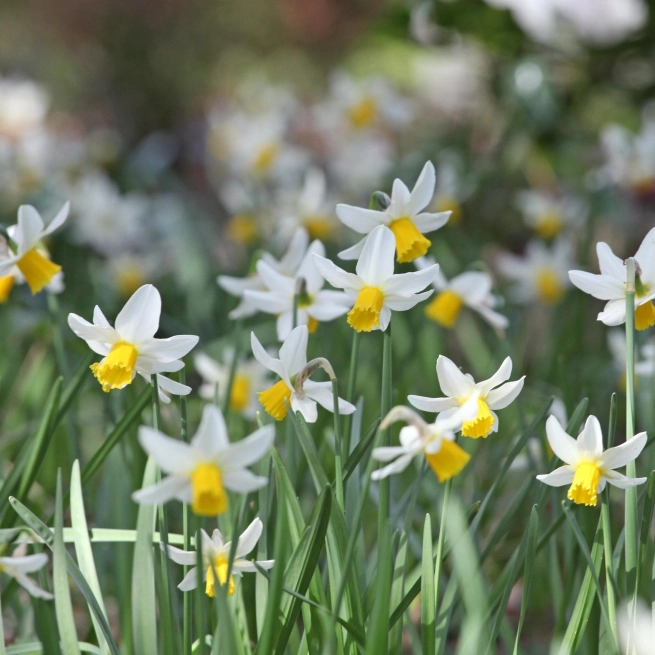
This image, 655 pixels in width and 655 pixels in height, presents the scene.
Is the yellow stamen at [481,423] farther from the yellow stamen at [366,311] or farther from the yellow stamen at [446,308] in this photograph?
the yellow stamen at [446,308]

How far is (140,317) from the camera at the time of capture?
92 cm

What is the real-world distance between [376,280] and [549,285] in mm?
1438

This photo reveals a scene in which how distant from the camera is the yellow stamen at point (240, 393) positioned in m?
1.81

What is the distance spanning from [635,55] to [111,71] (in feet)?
18.7

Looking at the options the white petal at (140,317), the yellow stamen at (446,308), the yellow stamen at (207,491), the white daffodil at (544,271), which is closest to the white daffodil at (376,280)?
the white petal at (140,317)

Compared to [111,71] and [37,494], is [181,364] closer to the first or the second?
[37,494]

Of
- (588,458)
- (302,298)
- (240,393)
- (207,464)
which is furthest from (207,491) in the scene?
(240,393)

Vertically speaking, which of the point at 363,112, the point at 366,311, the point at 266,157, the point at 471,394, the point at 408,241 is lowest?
the point at 471,394

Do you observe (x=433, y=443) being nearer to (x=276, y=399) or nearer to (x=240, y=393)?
(x=276, y=399)

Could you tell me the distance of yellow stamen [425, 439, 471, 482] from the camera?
0.81m

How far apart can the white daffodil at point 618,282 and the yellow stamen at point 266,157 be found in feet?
7.13

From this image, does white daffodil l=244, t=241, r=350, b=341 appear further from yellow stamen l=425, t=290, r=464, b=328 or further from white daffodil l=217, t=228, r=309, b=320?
yellow stamen l=425, t=290, r=464, b=328

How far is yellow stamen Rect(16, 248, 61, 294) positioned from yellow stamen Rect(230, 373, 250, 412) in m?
0.70

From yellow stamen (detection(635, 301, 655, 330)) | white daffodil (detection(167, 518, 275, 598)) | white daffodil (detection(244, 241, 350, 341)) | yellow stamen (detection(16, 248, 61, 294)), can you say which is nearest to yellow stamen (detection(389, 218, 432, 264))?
white daffodil (detection(244, 241, 350, 341))
